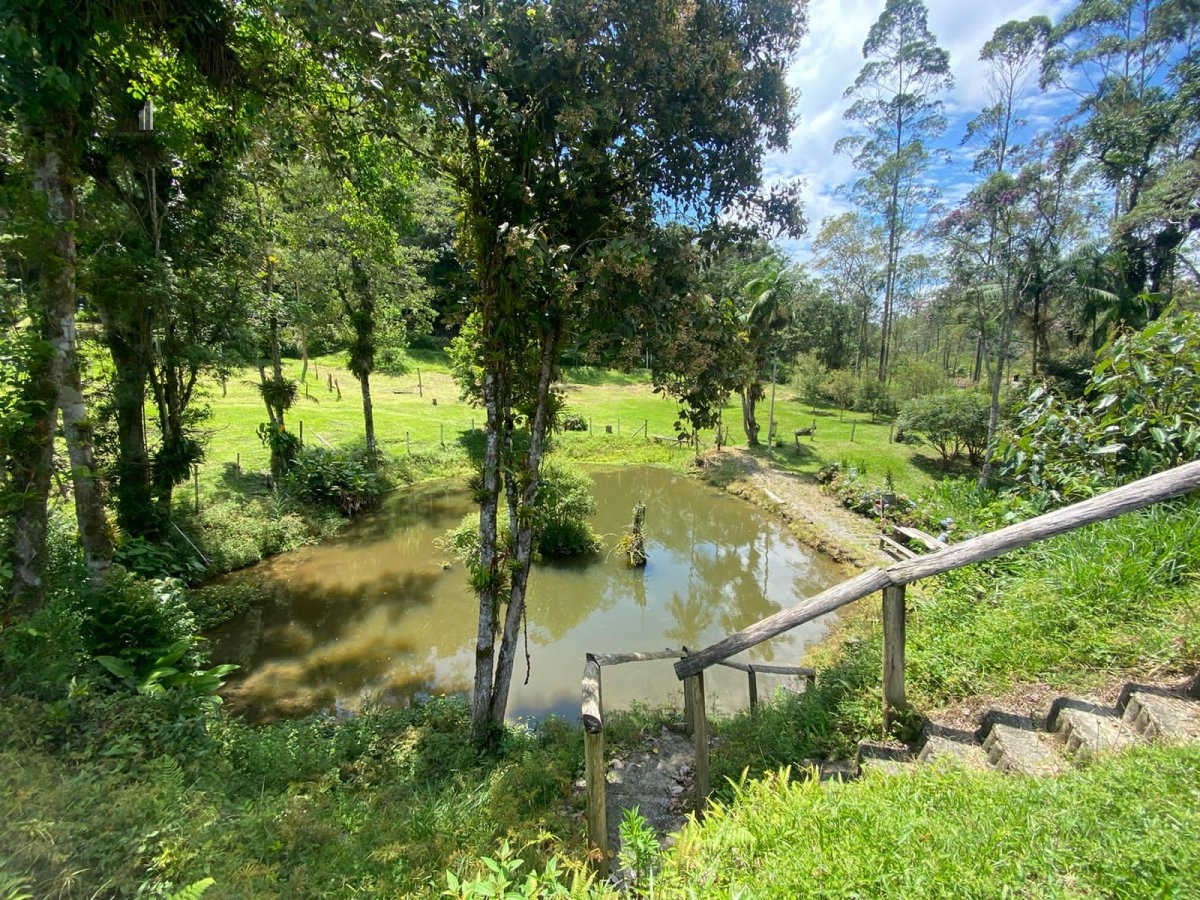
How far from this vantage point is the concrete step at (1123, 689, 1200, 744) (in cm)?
262

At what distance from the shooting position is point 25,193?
4.50 meters

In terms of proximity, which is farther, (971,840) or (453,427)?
(453,427)

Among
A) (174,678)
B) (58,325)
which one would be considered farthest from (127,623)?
(58,325)

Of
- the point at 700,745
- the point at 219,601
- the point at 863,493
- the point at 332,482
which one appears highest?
the point at 332,482

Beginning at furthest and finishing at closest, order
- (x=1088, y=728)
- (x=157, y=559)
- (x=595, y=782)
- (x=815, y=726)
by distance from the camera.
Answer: (x=157, y=559)
(x=815, y=726)
(x=595, y=782)
(x=1088, y=728)

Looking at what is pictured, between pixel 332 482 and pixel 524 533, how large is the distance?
38.0 feet

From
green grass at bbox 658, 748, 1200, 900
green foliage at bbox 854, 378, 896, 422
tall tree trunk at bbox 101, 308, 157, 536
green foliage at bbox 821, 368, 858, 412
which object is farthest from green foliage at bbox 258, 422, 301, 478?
green foliage at bbox 854, 378, 896, 422

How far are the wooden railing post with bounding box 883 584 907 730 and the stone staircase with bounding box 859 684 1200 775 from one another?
0.22 metres

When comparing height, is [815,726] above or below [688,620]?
above

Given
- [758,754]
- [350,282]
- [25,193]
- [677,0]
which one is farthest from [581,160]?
[350,282]

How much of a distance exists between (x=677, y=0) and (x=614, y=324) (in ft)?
8.95

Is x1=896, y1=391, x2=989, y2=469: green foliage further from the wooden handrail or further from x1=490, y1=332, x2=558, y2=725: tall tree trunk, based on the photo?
x1=490, y1=332, x2=558, y2=725: tall tree trunk

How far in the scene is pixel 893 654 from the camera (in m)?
3.64

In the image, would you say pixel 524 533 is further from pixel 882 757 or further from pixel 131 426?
pixel 131 426
